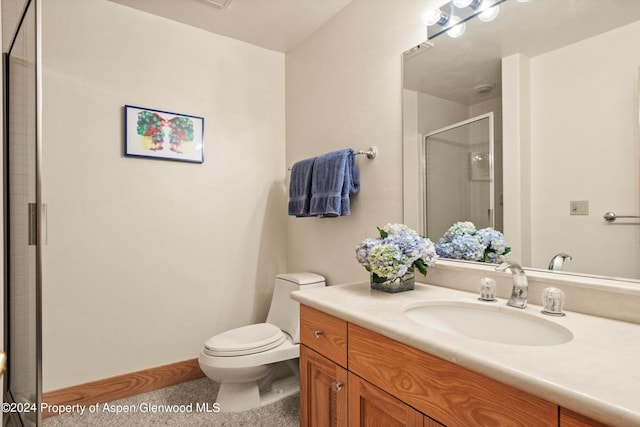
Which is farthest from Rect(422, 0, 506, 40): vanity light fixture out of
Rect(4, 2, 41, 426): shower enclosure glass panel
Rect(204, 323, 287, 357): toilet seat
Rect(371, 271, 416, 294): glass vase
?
Rect(204, 323, 287, 357): toilet seat

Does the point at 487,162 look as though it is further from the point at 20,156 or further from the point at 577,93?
the point at 20,156

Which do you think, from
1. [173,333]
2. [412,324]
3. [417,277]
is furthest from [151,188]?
[412,324]

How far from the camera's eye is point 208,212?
234 centimetres

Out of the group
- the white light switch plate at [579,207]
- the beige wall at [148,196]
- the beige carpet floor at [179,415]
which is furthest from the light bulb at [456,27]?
the beige carpet floor at [179,415]

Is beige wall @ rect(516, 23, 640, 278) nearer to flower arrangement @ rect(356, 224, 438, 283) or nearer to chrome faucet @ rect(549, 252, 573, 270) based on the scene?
chrome faucet @ rect(549, 252, 573, 270)

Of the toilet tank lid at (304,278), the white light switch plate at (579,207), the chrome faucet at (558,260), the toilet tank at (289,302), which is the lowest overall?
the toilet tank at (289,302)

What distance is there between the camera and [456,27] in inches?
60.3

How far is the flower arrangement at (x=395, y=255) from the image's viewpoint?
1317mm

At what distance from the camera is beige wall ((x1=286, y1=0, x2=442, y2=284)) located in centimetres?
179

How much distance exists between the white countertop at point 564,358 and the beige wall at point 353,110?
0.85m

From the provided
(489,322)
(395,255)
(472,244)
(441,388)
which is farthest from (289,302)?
(441,388)

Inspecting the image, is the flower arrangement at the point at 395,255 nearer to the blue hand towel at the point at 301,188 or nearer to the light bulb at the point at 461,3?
the blue hand towel at the point at 301,188

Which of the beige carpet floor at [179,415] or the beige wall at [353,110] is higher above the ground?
the beige wall at [353,110]

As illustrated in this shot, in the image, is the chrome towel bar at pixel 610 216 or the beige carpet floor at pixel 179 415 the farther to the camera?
the beige carpet floor at pixel 179 415
